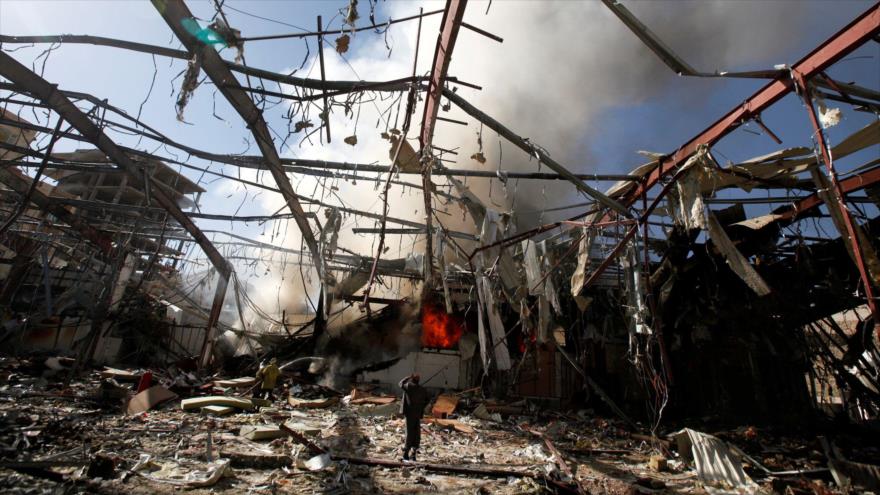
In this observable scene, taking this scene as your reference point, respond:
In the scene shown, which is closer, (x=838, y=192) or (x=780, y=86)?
(x=838, y=192)

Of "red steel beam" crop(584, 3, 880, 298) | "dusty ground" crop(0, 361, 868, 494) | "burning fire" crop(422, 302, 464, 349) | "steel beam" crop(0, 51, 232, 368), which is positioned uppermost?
"red steel beam" crop(584, 3, 880, 298)

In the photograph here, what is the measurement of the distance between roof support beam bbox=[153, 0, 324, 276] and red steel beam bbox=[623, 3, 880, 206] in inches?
251

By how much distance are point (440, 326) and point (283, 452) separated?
980 cm

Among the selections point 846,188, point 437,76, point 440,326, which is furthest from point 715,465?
→ point 440,326

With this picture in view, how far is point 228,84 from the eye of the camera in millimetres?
5266

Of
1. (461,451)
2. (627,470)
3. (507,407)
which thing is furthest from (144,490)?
(507,407)

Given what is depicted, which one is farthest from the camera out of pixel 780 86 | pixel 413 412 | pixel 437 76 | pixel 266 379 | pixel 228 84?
pixel 266 379

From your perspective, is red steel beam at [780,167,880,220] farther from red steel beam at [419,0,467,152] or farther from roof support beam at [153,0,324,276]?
roof support beam at [153,0,324,276]

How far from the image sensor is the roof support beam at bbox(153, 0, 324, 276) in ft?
14.4

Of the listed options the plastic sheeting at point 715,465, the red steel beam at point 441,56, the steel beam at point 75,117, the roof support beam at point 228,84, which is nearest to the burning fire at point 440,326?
the roof support beam at point 228,84

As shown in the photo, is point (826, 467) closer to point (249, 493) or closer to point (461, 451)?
point (461, 451)

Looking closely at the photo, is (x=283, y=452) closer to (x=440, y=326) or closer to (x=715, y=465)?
(x=715, y=465)

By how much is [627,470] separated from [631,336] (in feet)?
7.78

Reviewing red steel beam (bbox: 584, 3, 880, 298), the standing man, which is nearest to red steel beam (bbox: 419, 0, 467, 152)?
red steel beam (bbox: 584, 3, 880, 298)
